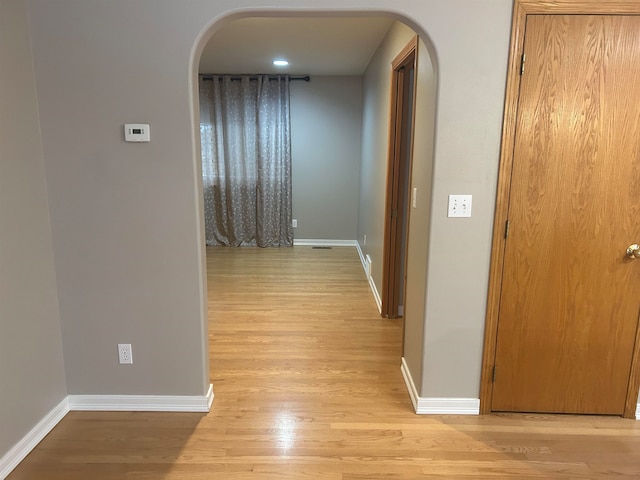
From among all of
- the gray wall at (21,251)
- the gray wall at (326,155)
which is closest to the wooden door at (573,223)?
the gray wall at (21,251)

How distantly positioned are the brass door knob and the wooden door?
0.10 feet

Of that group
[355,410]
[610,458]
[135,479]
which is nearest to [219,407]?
[135,479]

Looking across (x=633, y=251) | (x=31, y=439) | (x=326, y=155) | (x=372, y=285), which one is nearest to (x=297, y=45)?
(x=326, y=155)

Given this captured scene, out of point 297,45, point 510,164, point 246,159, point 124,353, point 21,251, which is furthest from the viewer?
point 246,159

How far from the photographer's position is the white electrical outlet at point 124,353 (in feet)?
7.47

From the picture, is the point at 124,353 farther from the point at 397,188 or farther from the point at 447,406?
the point at 397,188

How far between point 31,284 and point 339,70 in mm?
4557

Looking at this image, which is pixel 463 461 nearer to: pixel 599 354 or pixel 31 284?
pixel 599 354

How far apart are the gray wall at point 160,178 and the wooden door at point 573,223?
0.48ft

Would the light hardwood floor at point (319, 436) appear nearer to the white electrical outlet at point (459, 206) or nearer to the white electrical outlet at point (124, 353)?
the white electrical outlet at point (124, 353)

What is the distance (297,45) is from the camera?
429cm

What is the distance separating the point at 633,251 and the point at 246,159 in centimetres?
490

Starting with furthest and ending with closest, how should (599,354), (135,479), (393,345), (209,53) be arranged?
1. (209,53)
2. (393,345)
3. (599,354)
4. (135,479)

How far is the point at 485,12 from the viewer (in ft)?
6.41
